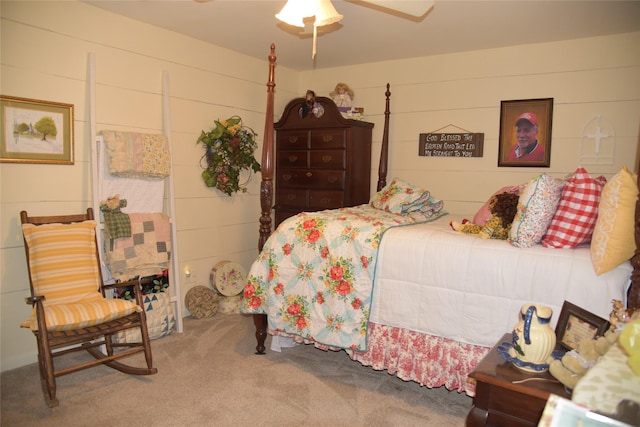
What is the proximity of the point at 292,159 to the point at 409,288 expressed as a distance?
2353mm

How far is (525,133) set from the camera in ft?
12.4

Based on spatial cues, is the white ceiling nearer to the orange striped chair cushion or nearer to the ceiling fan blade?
the ceiling fan blade

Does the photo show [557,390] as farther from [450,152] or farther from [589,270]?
[450,152]

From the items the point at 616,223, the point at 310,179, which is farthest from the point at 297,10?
the point at 310,179

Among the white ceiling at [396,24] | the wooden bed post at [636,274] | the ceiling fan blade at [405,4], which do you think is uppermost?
the white ceiling at [396,24]

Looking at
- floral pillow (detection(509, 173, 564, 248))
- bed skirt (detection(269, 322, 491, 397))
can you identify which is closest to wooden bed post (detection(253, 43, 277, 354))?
bed skirt (detection(269, 322, 491, 397))

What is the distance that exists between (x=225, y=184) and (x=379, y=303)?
6.68 feet

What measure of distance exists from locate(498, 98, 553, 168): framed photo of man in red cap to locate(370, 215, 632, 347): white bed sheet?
163cm

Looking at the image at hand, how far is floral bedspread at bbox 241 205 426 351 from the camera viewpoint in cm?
257

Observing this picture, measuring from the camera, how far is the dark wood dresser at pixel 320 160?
417 cm

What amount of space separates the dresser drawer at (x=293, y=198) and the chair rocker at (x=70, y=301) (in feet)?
6.45

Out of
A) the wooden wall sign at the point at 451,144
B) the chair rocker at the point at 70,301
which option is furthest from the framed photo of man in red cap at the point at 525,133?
the chair rocker at the point at 70,301

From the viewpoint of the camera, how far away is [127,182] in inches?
127

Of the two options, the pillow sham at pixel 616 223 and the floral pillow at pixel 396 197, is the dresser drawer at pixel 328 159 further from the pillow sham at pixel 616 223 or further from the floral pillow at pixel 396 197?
the pillow sham at pixel 616 223
